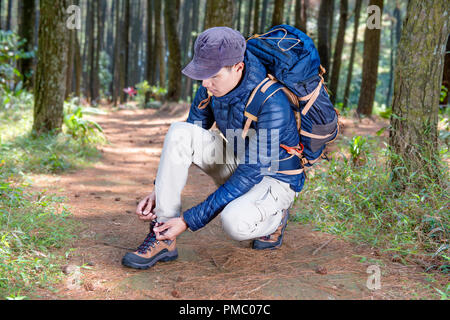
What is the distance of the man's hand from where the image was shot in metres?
2.51

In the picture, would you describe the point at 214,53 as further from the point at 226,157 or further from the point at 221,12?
the point at 221,12

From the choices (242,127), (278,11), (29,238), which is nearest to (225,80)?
(242,127)

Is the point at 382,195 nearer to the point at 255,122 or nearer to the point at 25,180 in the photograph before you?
the point at 255,122

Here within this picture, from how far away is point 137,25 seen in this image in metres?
27.2

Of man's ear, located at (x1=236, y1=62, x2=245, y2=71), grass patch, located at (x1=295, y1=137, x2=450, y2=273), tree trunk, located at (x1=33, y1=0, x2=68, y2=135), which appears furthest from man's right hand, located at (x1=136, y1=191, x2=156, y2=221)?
tree trunk, located at (x1=33, y1=0, x2=68, y2=135)

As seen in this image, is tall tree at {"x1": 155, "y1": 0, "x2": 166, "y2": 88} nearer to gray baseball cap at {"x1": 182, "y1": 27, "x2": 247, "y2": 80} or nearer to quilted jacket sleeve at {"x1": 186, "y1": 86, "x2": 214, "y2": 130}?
quilted jacket sleeve at {"x1": 186, "y1": 86, "x2": 214, "y2": 130}

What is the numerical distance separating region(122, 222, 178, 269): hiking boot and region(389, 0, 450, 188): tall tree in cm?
Answer: 204

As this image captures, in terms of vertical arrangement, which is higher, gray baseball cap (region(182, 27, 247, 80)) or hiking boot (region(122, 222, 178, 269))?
gray baseball cap (region(182, 27, 247, 80))

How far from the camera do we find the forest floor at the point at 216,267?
2316 millimetres

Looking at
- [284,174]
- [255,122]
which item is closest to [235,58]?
[255,122]

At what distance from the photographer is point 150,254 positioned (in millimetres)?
2652

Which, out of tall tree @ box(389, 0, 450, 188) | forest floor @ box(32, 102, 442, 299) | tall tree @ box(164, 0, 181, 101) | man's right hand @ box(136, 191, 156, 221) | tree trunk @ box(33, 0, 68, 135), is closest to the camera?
forest floor @ box(32, 102, 442, 299)

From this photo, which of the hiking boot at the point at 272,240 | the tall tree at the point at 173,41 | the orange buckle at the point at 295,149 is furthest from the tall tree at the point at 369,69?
the orange buckle at the point at 295,149
